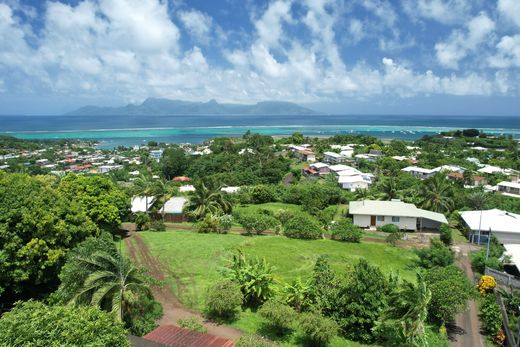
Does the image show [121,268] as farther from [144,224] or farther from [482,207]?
[482,207]

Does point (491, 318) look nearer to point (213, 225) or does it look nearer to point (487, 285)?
point (487, 285)

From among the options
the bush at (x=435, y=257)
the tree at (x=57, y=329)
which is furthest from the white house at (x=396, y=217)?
the tree at (x=57, y=329)

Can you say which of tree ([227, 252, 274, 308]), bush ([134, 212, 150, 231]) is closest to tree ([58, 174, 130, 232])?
bush ([134, 212, 150, 231])

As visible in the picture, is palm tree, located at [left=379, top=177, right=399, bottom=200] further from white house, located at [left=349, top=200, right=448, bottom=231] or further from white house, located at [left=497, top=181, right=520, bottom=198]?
white house, located at [left=497, top=181, right=520, bottom=198]

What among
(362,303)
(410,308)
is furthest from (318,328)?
(410,308)

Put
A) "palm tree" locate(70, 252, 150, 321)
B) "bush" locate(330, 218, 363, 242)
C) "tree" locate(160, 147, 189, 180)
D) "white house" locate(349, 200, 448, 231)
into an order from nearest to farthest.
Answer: "palm tree" locate(70, 252, 150, 321) → "bush" locate(330, 218, 363, 242) → "white house" locate(349, 200, 448, 231) → "tree" locate(160, 147, 189, 180)

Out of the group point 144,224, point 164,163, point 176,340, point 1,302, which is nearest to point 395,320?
point 176,340
